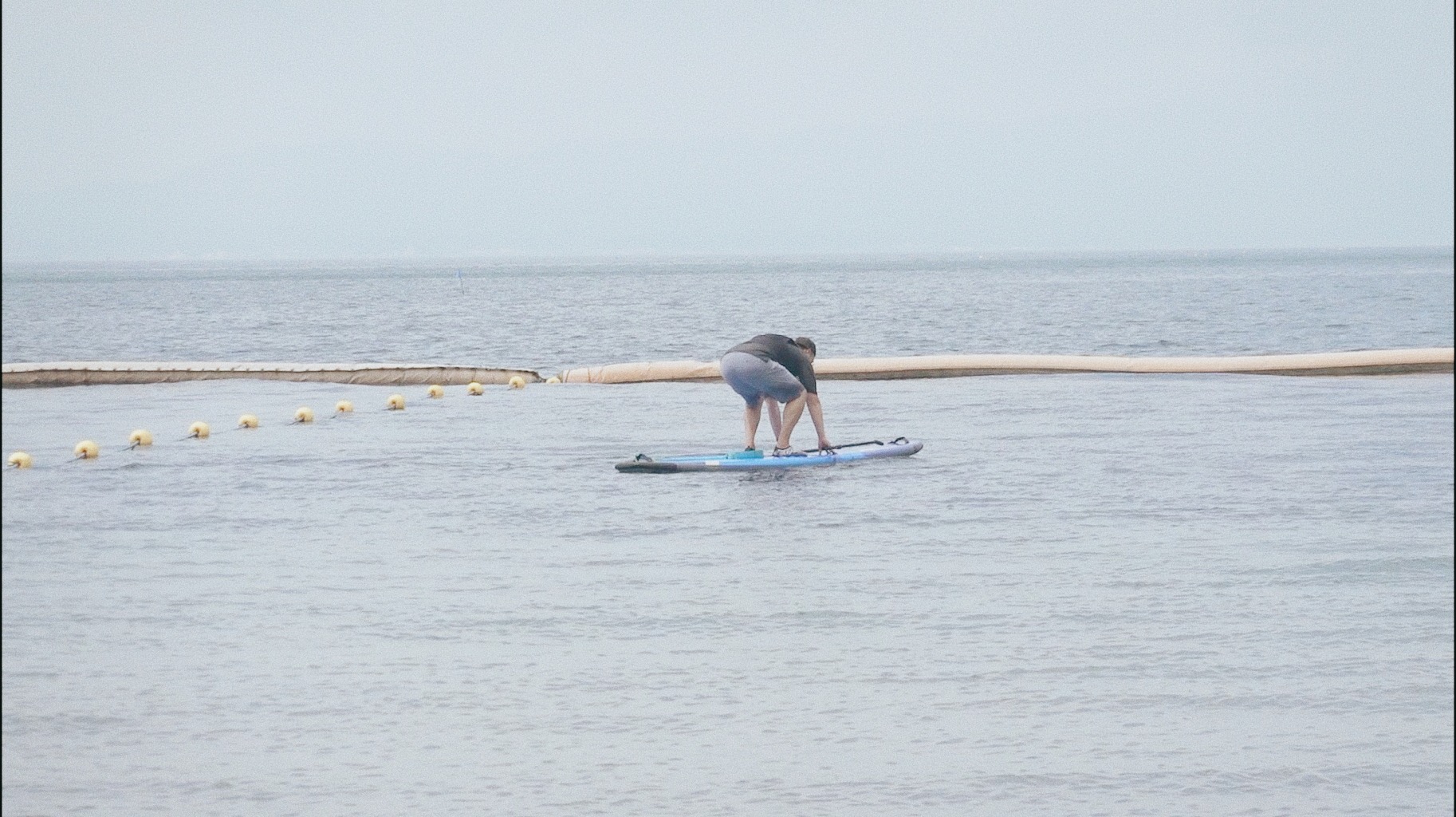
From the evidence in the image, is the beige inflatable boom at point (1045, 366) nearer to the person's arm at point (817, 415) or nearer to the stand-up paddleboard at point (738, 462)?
the stand-up paddleboard at point (738, 462)

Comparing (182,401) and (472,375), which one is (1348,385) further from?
(182,401)

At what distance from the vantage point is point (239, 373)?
29.5 meters

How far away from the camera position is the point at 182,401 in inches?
1009

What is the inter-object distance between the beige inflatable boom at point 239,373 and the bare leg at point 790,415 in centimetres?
1286

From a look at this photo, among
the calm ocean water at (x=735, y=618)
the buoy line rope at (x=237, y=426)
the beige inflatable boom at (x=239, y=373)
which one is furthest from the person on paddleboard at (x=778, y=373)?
the beige inflatable boom at (x=239, y=373)

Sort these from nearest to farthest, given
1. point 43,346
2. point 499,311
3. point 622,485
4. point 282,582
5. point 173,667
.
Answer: point 173,667, point 282,582, point 622,485, point 43,346, point 499,311

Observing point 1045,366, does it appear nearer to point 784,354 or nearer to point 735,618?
point 784,354

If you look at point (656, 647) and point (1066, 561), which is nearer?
point (656, 647)

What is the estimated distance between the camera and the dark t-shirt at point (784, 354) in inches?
611

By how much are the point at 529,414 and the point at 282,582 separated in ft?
40.7

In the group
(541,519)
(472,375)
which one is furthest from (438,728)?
(472,375)

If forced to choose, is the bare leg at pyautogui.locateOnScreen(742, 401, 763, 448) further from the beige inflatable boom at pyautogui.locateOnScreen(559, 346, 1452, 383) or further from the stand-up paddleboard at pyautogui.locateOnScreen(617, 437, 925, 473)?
A: the beige inflatable boom at pyautogui.locateOnScreen(559, 346, 1452, 383)

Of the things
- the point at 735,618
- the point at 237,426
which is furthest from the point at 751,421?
the point at 237,426

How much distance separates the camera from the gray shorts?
1549 cm
